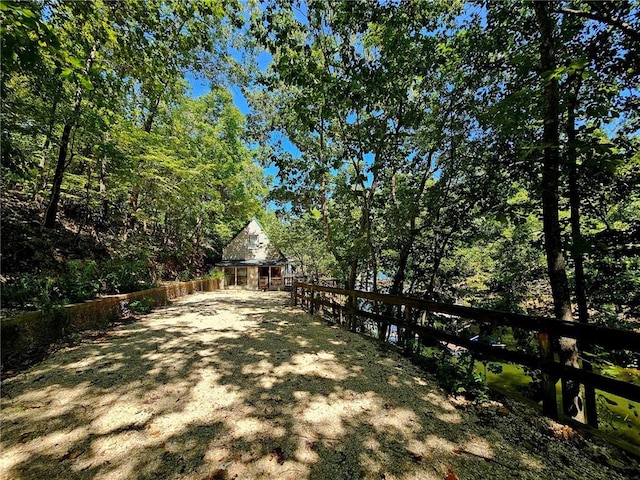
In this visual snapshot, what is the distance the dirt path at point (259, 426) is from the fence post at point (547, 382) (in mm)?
191

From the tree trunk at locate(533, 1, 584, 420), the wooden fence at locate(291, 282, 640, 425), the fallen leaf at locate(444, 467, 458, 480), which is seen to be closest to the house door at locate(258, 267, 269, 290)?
the wooden fence at locate(291, 282, 640, 425)

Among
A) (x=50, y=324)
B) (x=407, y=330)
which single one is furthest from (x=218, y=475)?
(x=50, y=324)

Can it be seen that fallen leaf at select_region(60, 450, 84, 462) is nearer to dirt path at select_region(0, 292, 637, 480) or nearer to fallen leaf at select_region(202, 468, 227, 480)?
dirt path at select_region(0, 292, 637, 480)

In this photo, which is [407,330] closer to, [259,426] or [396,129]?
[259,426]

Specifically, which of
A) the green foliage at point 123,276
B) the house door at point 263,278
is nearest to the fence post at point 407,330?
the green foliage at point 123,276

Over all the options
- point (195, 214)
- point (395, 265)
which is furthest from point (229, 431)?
point (195, 214)

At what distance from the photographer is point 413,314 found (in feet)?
13.8

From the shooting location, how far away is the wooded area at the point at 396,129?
132 inches

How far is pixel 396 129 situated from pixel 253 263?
19.0 m

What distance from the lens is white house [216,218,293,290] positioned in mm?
23391

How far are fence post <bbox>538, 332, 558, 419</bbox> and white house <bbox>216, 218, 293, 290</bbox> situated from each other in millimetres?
21681

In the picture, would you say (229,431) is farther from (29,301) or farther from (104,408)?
(29,301)

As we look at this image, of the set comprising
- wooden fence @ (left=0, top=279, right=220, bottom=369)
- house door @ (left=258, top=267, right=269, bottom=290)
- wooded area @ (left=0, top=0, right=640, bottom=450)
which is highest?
wooded area @ (left=0, top=0, right=640, bottom=450)

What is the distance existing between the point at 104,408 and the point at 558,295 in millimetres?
5240
